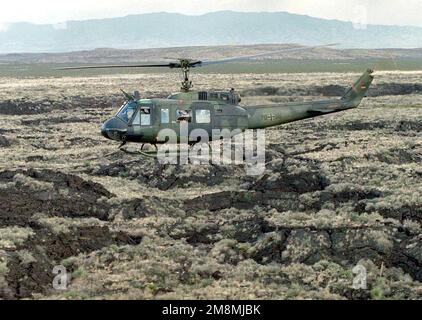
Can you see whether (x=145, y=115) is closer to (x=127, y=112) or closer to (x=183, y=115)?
(x=127, y=112)

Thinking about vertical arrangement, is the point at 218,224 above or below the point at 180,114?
below

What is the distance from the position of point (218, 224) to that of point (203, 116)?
5.24m

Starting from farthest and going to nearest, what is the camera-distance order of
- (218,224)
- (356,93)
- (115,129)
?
Result: (356,93) < (115,129) < (218,224)

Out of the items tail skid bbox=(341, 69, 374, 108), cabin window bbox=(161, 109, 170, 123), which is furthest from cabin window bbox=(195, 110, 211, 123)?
tail skid bbox=(341, 69, 374, 108)

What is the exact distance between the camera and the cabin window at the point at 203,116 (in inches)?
806

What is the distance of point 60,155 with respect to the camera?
2905 centimetres

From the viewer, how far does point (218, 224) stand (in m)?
17.0

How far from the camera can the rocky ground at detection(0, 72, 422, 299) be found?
12.3 metres

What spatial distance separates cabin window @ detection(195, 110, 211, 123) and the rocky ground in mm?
2863

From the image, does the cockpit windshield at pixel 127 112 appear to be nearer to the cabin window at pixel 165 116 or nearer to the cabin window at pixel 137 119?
the cabin window at pixel 137 119

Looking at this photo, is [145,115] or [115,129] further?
[145,115]

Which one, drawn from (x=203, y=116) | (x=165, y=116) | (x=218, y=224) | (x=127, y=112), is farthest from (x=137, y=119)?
(x=218, y=224)
